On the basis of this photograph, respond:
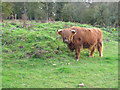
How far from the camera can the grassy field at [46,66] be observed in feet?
19.5

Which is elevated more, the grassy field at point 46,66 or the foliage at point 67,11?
the foliage at point 67,11

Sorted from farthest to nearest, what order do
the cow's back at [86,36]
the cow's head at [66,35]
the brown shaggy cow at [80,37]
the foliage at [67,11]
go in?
the foliage at [67,11]
the cow's back at [86,36]
the brown shaggy cow at [80,37]
the cow's head at [66,35]

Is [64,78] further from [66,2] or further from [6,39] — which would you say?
[66,2]

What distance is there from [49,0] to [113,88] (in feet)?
55.6

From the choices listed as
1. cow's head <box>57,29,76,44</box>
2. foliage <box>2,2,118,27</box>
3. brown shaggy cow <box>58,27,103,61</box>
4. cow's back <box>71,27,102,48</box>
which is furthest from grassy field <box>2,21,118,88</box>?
foliage <box>2,2,118,27</box>

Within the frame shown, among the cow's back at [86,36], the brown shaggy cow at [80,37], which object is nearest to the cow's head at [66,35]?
the brown shaggy cow at [80,37]

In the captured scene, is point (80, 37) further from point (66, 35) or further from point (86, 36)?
point (66, 35)

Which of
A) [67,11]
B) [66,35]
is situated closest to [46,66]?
[66,35]

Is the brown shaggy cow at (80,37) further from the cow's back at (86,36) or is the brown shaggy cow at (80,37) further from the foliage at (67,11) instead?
the foliage at (67,11)

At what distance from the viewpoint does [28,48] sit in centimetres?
1065

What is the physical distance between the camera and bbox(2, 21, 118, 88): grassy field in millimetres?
5941

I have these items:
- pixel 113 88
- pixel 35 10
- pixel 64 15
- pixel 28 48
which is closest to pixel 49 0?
pixel 35 10

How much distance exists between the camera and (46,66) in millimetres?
8281

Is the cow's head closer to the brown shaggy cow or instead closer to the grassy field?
the brown shaggy cow
